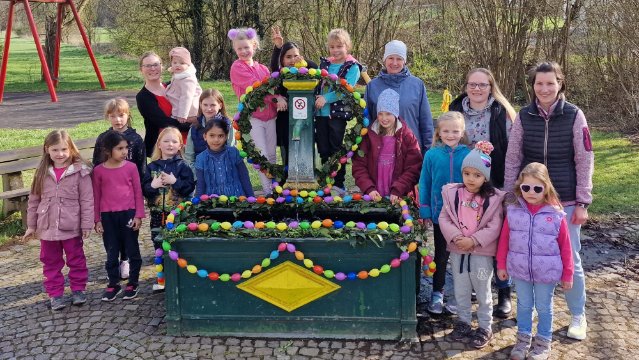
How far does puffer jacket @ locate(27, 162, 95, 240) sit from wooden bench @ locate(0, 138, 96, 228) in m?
2.36

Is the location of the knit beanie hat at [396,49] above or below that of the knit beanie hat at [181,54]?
below

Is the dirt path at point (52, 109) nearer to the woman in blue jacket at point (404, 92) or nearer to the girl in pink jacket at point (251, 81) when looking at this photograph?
the girl in pink jacket at point (251, 81)

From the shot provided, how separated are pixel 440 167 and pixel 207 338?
2003mm

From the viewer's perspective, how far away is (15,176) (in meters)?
6.80

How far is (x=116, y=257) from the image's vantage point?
462cm

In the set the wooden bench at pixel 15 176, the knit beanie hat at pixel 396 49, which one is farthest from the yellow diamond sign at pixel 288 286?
the wooden bench at pixel 15 176

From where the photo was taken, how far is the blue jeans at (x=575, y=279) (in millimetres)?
3961

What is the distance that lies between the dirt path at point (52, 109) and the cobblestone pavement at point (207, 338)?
30.4 feet

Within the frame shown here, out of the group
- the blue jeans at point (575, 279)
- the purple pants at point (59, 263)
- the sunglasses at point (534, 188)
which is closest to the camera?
the sunglasses at point (534, 188)

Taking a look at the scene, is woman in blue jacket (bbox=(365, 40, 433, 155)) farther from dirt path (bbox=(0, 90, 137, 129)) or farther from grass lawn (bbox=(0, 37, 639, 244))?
dirt path (bbox=(0, 90, 137, 129))

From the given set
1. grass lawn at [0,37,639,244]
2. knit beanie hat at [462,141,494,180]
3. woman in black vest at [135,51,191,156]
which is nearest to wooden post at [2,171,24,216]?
grass lawn at [0,37,639,244]

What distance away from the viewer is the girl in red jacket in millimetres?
4387

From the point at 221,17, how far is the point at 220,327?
19.7 meters

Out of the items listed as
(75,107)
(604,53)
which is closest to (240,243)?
(604,53)
